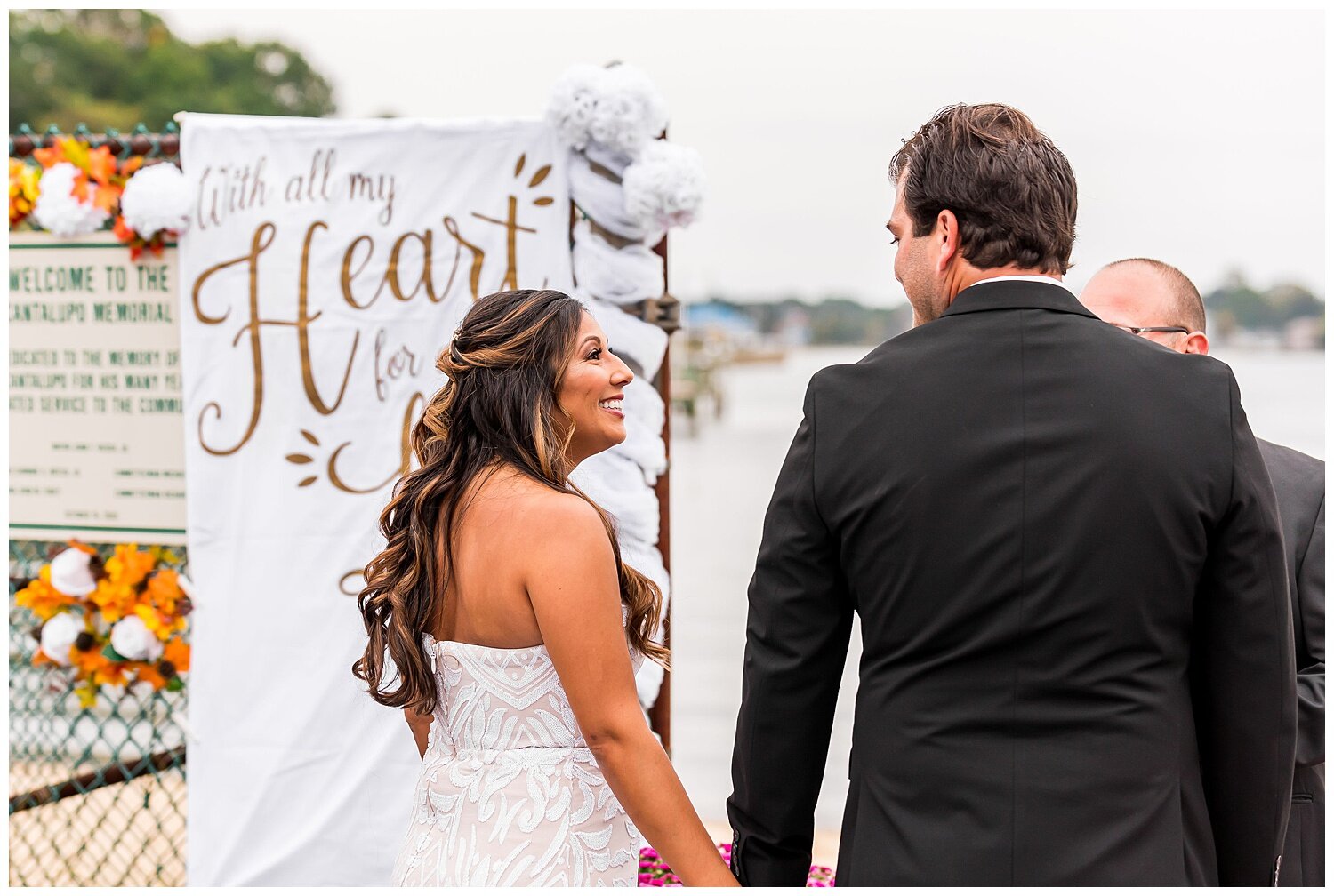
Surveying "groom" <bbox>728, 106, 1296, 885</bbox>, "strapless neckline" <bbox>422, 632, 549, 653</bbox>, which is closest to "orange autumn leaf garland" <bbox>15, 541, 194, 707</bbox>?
"strapless neckline" <bbox>422, 632, 549, 653</bbox>

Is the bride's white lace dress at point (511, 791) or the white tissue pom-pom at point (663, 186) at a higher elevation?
the white tissue pom-pom at point (663, 186)

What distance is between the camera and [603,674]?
1828 mm

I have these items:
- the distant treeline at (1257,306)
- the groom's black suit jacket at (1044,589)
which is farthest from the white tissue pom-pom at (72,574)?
the distant treeline at (1257,306)

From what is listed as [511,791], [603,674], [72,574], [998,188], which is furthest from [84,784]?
[998,188]

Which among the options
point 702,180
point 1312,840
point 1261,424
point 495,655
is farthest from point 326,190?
point 1261,424

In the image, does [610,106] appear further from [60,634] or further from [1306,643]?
[60,634]

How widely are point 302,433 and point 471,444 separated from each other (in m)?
1.80

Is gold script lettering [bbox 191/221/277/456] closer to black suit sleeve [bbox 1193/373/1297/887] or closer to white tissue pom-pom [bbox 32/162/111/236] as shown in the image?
white tissue pom-pom [bbox 32/162/111/236]

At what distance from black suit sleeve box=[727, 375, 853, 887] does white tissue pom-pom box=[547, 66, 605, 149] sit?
1842 mm

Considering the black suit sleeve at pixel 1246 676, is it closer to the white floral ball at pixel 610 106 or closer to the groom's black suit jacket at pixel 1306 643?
the groom's black suit jacket at pixel 1306 643

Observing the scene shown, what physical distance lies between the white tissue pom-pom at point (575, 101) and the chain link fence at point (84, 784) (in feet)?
6.14

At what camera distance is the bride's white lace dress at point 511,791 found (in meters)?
1.93

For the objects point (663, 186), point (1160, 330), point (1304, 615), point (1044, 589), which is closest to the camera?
point (1044, 589)

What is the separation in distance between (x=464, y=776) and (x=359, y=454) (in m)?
1.77
